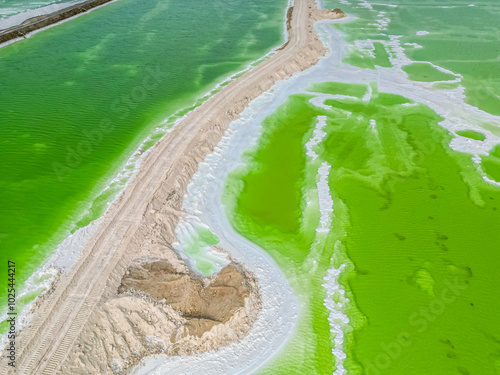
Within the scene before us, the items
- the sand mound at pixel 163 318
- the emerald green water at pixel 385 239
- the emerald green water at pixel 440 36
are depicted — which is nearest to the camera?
the sand mound at pixel 163 318

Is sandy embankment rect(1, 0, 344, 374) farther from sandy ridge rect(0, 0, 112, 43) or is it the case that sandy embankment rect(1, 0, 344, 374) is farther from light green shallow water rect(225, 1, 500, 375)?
sandy ridge rect(0, 0, 112, 43)

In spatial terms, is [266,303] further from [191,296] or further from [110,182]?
[110,182]

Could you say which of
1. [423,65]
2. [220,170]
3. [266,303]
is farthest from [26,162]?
[423,65]

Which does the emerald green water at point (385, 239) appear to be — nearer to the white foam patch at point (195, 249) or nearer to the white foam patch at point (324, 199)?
the white foam patch at point (324, 199)

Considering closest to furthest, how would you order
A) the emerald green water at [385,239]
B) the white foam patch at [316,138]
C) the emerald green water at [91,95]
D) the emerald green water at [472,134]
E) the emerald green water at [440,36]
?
the emerald green water at [385,239]
the emerald green water at [91,95]
the white foam patch at [316,138]
the emerald green water at [472,134]
the emerald green water at [440,36]

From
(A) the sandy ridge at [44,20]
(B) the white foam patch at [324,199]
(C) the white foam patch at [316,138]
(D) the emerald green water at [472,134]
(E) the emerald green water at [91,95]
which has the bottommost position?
(D) the emerald green water at [472,134]

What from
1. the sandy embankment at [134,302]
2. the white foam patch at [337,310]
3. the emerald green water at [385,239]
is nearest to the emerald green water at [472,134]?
the emerald green water at [385,239]
